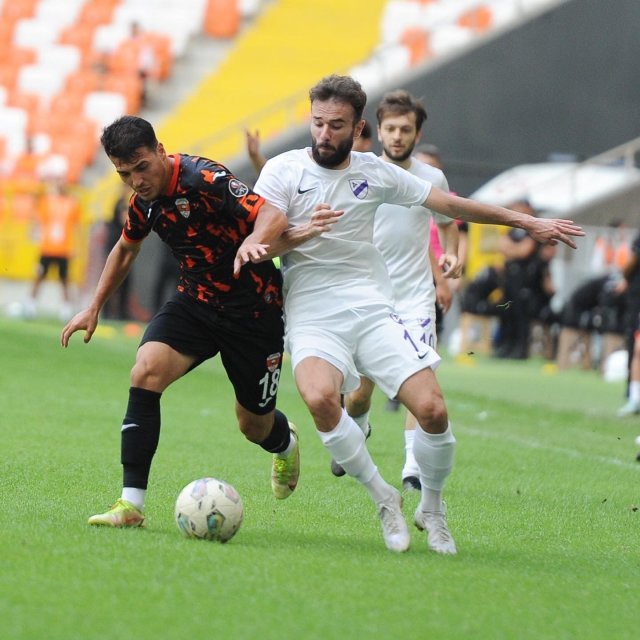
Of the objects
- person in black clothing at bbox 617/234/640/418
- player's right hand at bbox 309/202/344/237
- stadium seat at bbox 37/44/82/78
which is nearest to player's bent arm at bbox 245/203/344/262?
player's right hand at bbox 309/202/344/237

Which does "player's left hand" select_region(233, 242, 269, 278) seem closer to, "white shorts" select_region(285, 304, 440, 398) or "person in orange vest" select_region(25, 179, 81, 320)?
"white shorts" select_region(285, 304, 440, 398)

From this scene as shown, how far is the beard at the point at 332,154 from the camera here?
673 cm

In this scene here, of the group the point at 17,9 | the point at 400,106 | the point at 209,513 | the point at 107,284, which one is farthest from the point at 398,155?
the point at 17,9

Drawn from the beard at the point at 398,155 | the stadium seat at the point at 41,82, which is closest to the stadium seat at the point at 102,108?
the stadium seat at the point at 41,82

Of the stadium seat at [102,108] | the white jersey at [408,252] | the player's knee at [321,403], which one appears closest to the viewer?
the player's knee at [321,403]

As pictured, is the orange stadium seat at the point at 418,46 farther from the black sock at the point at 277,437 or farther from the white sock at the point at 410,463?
the black sock at the point at 277,437

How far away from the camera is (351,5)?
3312 centimetres

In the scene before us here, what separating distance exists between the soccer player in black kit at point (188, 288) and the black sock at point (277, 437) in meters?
0.45

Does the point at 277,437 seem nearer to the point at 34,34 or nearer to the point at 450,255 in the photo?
the point at 450,255

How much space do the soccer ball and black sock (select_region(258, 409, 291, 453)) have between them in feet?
3.40

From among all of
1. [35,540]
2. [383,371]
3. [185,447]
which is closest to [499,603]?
[383,371]

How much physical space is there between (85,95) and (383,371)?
23.4m

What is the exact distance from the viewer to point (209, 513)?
6.47 meters

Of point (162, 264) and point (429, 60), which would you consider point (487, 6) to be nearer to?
point (429, 60)
